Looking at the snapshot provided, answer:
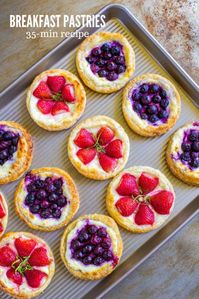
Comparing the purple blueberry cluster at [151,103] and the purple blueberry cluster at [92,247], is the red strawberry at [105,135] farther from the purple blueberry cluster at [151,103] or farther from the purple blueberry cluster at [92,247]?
the purple blueberry cluster at [92,247]

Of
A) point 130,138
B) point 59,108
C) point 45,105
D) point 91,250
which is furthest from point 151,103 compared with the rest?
point 91,250

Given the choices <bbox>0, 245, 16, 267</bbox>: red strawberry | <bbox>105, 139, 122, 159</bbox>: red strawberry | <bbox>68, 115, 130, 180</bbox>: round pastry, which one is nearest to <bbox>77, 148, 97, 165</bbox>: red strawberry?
<bbox>68, 115, 130, 180</bbox>: round pastry

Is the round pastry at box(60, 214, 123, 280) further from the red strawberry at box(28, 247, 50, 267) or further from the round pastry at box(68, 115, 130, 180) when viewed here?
the round pastry at box(68, 115, 130, 180)

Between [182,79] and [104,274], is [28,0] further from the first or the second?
[104,274]

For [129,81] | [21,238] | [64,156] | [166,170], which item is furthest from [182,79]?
[21,238]

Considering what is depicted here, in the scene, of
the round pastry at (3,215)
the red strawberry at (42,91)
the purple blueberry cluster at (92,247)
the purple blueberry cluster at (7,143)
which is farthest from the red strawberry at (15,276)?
the red strawberry at (42,91)

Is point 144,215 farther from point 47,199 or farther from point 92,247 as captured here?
point 47,199
